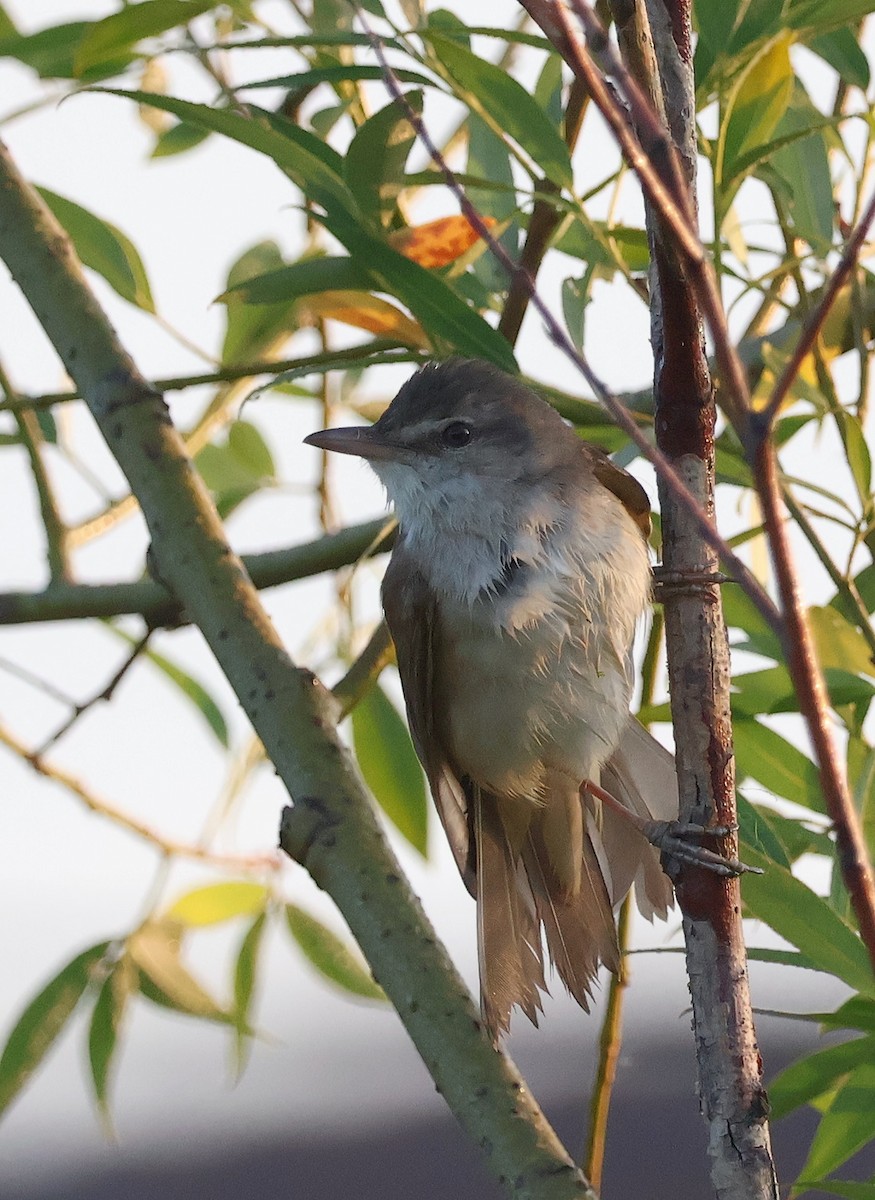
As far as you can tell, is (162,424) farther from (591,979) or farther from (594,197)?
(591,979)

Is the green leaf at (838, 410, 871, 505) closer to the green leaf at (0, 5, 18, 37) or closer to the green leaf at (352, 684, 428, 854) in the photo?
the green leaf at (352, 684, 428, 854)

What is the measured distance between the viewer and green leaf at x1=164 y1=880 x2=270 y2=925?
1739mm

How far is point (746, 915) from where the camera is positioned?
115cm

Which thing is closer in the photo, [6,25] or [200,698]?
[6,25]

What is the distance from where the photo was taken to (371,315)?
141 cm

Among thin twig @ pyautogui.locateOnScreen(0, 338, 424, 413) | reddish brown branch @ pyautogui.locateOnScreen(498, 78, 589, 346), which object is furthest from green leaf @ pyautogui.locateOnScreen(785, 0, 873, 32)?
thin twig @ pyautogui.locateOnScreen(0, 338, 424, 413)

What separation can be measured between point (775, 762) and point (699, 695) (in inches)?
15.3

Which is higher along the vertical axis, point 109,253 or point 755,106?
point 109,253

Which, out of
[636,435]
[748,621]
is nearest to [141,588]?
[748,621]

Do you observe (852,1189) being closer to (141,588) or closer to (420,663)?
(420,663)

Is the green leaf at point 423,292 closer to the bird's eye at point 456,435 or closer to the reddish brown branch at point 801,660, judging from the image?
the bird's eye at point 456,435

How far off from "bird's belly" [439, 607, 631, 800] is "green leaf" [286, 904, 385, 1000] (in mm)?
266

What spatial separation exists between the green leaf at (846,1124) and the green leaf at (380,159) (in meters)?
0.80

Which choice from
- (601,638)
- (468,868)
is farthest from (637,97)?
(468,868)
